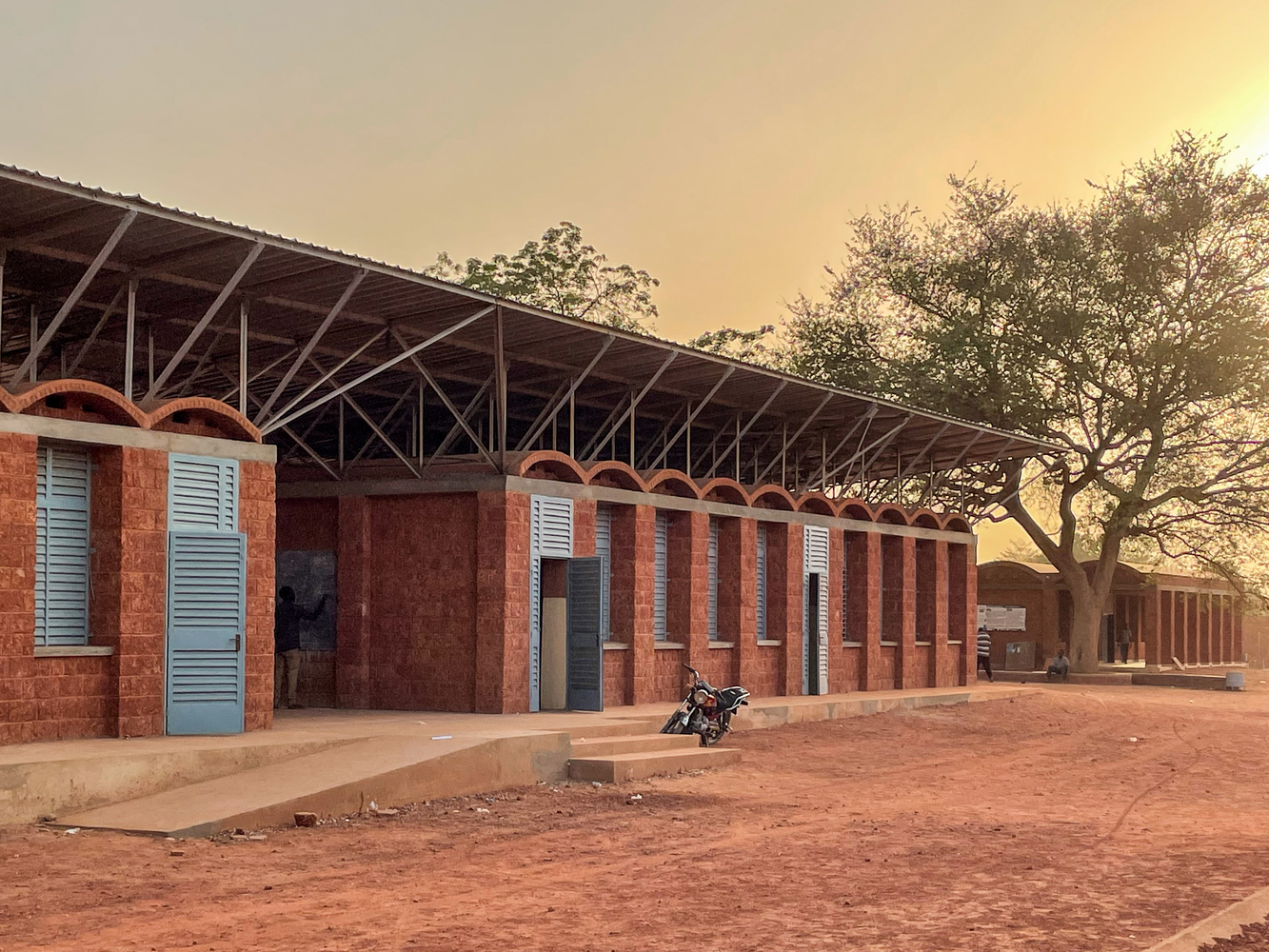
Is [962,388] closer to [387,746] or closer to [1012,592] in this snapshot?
[1012,592]

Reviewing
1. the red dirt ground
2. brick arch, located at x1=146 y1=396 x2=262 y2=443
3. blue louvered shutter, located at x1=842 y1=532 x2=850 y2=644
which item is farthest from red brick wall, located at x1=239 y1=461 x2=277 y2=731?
blue louvered shutter, located at x1=842 y1=532 x2=850 y2=644

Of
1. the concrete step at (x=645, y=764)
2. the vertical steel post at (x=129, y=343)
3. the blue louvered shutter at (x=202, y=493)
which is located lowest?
the concrete step at (x=645, y=764)

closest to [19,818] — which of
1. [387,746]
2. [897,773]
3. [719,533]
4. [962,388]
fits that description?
[387,746]

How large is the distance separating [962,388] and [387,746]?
2726cm

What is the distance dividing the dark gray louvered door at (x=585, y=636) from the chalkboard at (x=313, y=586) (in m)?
3.15

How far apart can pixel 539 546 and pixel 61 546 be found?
6.65 metres

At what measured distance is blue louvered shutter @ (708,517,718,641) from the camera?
75.9 ft

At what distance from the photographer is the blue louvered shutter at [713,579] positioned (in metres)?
23.1

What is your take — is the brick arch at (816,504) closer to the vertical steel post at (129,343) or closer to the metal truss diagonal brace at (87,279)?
the vertical steel post at (129,343)

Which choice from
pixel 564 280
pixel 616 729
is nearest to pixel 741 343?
pixel 564 280

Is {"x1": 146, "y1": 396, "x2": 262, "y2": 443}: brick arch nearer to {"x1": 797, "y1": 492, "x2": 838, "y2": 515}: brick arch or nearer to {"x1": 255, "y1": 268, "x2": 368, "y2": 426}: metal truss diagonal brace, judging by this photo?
{"x1": 255, "y1": 268, "x2": 368, "y2": 426}: metal truss diagonal brace

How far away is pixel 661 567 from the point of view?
71.8ft

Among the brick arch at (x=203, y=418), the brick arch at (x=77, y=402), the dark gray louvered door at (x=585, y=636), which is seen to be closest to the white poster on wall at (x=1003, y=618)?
the dark gray louvered door at (x=585, y=636)

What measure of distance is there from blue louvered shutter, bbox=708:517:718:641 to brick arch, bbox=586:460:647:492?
287 centimetres
